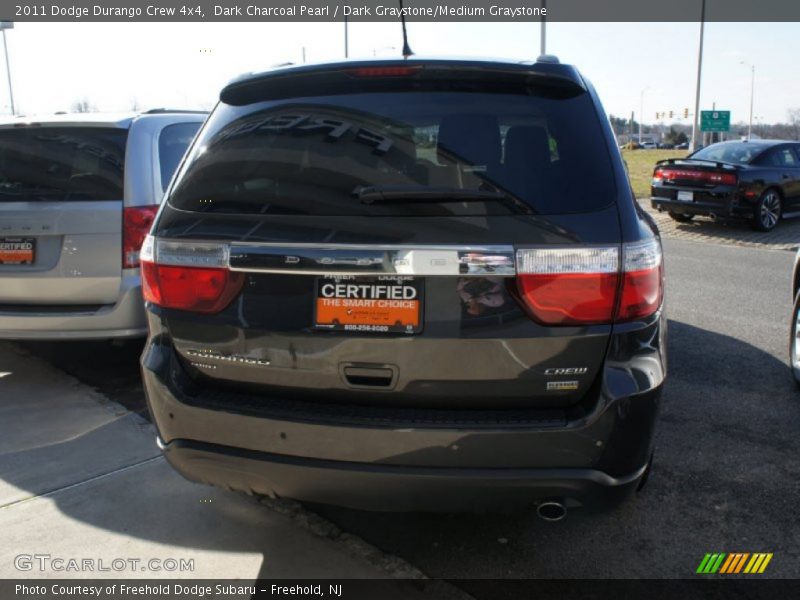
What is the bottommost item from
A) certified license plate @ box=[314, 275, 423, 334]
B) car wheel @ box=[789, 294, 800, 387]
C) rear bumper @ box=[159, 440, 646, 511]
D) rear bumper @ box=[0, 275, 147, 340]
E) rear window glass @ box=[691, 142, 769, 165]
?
car wheel @ box=[789, 294, 800, 387]

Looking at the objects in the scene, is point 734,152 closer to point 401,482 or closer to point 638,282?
point 638,282

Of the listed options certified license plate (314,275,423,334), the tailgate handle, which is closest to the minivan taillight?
certified license plate (314,275,423,334)

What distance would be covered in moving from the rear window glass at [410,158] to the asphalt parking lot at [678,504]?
1.13m

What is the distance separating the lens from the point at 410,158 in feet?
7.79

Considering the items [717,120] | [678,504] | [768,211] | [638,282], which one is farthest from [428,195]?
[717,120]

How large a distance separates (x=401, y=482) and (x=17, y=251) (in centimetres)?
341

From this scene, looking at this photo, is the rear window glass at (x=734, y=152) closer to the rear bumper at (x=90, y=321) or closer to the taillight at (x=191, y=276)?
the rear bumper at (x=90, y=321)

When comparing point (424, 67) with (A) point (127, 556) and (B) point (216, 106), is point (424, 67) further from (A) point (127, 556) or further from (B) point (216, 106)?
(A) point (127, 556)

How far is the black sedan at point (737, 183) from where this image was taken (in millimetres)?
12547

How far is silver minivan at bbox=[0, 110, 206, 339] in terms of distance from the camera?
14.7 ft

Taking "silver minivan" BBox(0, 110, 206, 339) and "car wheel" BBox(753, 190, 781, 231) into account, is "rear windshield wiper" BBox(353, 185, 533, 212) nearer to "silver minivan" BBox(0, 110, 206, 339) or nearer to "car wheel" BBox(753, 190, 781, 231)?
"silver minivan" BBox(0, 110, 206, 339)

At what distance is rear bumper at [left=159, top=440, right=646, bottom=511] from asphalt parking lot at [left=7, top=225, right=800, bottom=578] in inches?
10.2

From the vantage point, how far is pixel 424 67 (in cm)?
249

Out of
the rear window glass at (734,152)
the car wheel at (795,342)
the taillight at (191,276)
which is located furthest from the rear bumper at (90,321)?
the rear window glass at (734,152)
